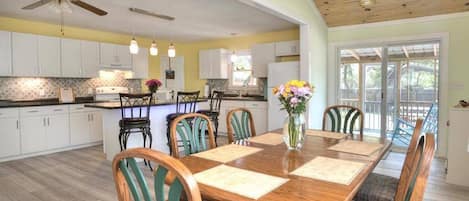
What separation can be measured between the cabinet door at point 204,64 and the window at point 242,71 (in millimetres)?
601

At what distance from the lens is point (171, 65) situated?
7.57 metres

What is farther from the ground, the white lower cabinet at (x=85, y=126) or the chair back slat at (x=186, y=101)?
the chair back slat at (x=186, y=101)

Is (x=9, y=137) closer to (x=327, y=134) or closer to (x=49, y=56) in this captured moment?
(x=49, y=56)

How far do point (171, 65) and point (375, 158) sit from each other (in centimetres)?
648

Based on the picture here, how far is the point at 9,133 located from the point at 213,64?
4143 mm

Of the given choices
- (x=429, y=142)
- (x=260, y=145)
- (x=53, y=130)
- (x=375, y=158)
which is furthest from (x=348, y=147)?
(x=53, y=130)

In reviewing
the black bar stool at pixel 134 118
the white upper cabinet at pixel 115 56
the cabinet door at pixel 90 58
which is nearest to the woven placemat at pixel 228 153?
the black bar stool at pixel 134 118

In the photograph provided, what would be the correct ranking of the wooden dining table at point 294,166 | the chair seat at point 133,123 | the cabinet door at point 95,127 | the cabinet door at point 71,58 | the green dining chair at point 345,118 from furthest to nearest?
1. the cabinet door at point 95,127
2. the cabinet door at point 71,58
3. the chair seat at point 133,123
4. the green dining chair at point 345,118
5. the wooden dining table at point 294,166

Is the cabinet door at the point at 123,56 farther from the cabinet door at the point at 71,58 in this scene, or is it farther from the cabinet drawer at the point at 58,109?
the cabinet drawer at the point at 58,109

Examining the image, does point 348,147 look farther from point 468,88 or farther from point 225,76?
point 225,76

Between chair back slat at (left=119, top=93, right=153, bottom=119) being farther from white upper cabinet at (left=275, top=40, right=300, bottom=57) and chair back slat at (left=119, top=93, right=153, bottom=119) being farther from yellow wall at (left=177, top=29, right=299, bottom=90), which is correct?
yellow wall at (left=177, top=29, right=299, bottom=90)

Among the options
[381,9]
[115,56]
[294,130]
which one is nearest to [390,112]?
[381,9]

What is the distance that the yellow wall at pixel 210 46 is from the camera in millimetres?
6059

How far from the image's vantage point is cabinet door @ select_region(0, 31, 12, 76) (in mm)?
4531
